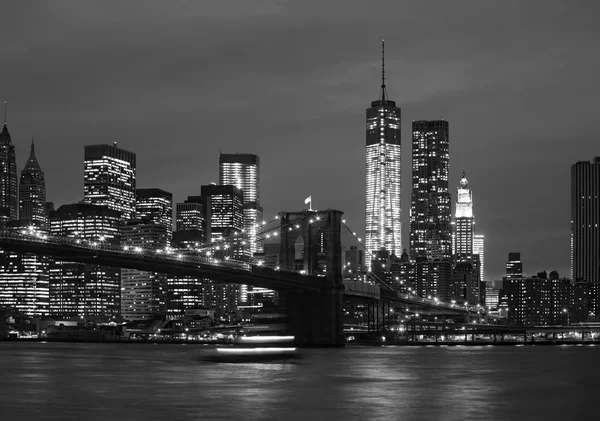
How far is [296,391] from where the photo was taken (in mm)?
45500

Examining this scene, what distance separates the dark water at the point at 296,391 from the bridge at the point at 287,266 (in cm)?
1862

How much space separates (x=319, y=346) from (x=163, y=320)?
312ft

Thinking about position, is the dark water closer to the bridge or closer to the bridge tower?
the bridge

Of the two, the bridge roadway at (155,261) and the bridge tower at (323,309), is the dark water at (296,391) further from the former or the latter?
the bridge tower at (323,309)

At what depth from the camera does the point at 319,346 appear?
94.6 meters

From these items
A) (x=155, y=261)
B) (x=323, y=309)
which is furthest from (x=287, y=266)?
(x=155, y=261)

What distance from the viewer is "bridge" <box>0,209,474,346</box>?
86.3m

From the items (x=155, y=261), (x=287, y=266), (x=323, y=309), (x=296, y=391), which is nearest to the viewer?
(x=296, y=391)

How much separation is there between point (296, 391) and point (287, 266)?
208 feet

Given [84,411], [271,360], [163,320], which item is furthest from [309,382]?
[163,320]

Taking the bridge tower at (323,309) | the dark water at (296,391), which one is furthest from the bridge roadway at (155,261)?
the dark water at (296,391)

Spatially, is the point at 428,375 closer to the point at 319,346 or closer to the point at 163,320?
the point at 319,346

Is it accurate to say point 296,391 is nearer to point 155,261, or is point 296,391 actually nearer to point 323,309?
point 155,261

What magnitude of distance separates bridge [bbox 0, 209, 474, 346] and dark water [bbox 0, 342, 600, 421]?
61.1 feet
